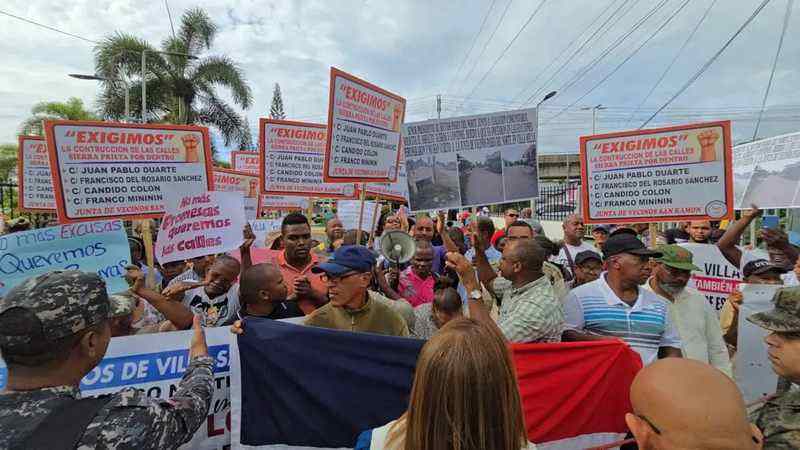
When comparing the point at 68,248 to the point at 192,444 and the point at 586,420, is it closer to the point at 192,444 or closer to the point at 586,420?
the point at 192,444

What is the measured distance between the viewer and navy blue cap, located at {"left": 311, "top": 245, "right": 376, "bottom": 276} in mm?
2826

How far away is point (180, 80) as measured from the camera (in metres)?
23.8

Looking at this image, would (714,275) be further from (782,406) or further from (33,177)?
(33,177)

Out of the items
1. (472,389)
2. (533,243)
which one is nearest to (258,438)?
(472,389)

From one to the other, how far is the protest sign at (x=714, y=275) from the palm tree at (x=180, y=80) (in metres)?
23.9

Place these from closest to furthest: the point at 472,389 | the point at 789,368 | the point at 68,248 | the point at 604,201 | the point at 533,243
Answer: the point at 472,389 < the point at 789,368 < the point at 533,243 < the point at 68,248 < the point at 604,201

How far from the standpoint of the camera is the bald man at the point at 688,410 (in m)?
1.18

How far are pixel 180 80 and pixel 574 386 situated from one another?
25905 millimetres

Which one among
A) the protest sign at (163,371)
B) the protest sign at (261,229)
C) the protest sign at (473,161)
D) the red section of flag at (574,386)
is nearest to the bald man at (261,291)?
the protest sign at (163,371)

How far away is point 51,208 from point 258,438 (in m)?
5.01

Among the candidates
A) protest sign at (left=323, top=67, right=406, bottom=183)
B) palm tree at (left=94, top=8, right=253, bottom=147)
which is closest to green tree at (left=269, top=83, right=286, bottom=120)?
palm tree at (left=94, top=8, right=253, bottom=147)

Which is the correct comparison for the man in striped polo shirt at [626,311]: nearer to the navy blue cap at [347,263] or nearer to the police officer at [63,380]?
the navy blue cap at [347,263]

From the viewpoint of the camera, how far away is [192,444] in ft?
8.49

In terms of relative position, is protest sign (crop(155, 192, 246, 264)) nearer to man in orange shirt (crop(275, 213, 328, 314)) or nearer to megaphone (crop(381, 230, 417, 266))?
man in orange shirt (crop(275, 213, 328, 314))
